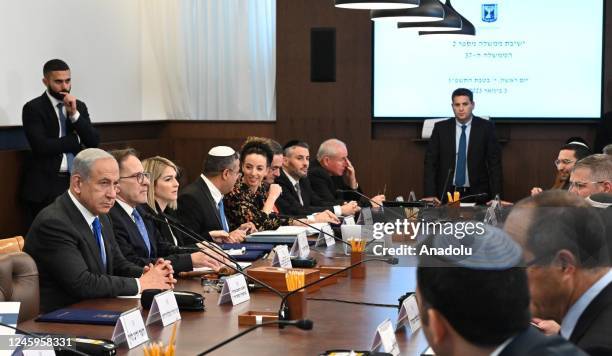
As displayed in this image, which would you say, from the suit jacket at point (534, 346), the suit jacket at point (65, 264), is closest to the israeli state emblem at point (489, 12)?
the suit jacket at point (65, 264)

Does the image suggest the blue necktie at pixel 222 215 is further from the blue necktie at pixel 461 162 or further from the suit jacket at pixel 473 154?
the blue necktie at pixel 461 162

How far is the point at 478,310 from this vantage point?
1.63 metres

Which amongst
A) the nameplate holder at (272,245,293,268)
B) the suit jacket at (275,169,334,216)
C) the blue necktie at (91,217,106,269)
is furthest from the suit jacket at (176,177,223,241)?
the blue necktie at (91,217,106,269)

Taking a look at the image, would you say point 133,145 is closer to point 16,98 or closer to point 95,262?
point 16,98

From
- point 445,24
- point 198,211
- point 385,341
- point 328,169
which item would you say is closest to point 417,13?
point 445,24

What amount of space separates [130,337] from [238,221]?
10.8 feet

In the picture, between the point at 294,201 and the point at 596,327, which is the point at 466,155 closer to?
the point at 294,201

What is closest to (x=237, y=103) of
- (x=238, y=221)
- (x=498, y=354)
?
(x=238, y=221)

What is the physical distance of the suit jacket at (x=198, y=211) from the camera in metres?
5.59

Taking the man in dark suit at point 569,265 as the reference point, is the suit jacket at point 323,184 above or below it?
below

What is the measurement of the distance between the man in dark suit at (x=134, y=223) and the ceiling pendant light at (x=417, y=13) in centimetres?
182

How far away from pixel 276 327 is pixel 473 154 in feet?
19.3

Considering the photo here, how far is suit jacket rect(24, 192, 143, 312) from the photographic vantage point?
3.72m

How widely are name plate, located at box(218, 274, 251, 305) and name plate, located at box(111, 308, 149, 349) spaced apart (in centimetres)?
63
